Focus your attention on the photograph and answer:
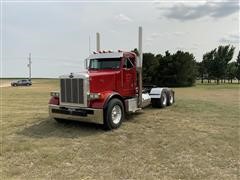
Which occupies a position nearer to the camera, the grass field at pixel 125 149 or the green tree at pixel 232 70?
the grass field at pixel 125 149

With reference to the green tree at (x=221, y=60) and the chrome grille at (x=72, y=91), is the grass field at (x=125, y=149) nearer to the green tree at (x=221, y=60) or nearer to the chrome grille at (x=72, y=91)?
the chrome grille at (x=72, y=91)

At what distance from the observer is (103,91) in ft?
27.1

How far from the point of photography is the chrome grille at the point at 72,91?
7816mm

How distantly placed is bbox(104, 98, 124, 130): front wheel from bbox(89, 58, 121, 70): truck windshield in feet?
4.74

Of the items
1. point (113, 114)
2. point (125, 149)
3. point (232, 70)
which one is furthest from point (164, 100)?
point (232, 70)

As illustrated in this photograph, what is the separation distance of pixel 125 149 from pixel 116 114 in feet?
7.50

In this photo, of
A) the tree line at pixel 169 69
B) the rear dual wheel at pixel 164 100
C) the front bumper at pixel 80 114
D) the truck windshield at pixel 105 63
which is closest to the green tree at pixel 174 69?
the tree line at pixel 169 69

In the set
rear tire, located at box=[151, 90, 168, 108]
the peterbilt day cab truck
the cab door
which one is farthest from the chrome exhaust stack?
rear tire, located at box=[151, 90, 168, 108]

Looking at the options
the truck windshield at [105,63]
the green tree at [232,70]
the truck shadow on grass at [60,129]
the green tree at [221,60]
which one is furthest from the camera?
the green tree at [232,70]

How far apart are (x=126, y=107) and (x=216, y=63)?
49.5 meters

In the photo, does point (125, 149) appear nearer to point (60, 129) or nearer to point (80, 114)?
point (80, 114)

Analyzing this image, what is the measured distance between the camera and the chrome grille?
7.82m

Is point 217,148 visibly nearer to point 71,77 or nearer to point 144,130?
point 144,130

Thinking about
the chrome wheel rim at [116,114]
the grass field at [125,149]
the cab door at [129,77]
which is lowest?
the grass field at [125,149]
